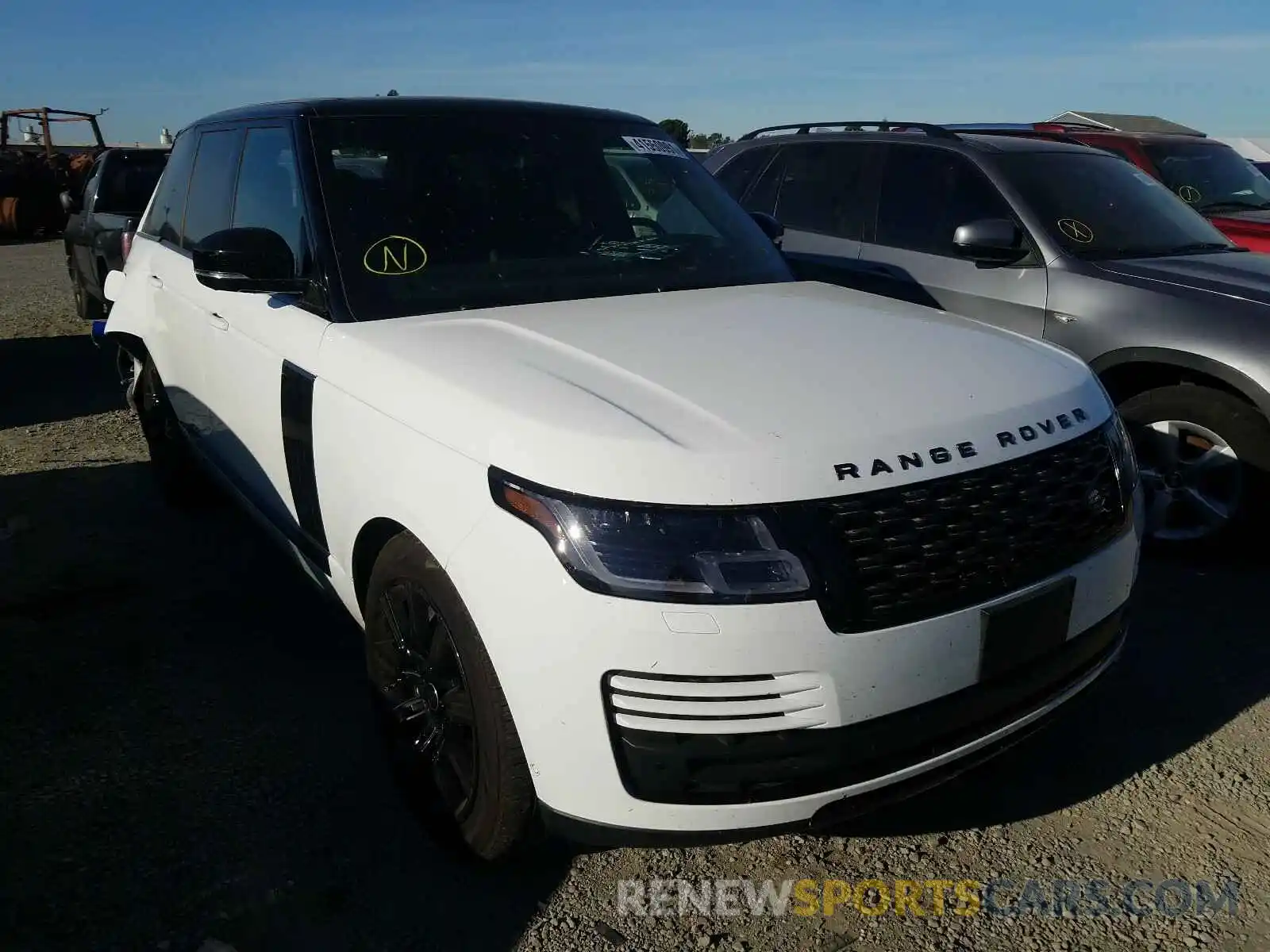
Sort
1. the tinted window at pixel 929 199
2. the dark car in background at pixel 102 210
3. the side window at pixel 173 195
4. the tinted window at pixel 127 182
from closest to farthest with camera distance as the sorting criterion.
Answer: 1. the side window at pixel 173 195
2. the tinted window at pixel 929 199
3. the dark car in background at pixel 102 210
4. the tinted window at pixel 127 182

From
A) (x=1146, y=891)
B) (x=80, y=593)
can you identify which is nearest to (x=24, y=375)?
(x=80, y=593)

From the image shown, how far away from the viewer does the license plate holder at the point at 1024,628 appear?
2.10m

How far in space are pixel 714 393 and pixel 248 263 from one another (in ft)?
4.87

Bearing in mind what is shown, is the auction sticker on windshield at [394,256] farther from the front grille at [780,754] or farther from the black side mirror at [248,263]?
the front grille at [780,754]

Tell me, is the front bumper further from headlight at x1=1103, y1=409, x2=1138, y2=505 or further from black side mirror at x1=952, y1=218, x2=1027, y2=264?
black side mirror at x1=952, y1=218, x2=1027, y2=264

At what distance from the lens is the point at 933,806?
9.07 ft

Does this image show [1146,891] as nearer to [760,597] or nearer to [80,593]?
[760,597]

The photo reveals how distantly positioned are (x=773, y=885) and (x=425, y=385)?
1446 mm

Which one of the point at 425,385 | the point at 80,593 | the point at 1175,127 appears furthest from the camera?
the point at 1175,127

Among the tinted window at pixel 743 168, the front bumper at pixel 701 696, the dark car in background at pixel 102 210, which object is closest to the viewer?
the front bumper at pixel 701 696

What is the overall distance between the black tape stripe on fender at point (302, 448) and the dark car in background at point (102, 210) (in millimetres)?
6601

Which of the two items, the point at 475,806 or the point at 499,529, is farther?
the point at 475,806

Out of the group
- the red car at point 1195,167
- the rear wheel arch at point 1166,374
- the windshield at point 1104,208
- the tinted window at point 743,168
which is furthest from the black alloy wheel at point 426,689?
the red car at point 1195,167

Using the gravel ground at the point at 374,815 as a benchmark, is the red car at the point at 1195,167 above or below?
above
